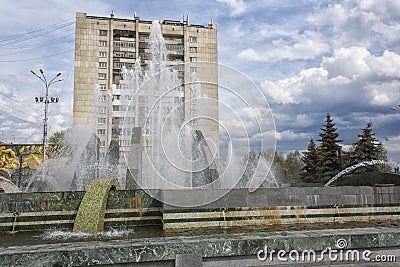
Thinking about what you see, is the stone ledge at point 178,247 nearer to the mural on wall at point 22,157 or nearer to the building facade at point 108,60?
the mural on wall at point 22,157

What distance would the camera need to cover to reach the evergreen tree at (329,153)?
118ft

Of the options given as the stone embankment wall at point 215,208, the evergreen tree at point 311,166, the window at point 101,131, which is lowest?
the stone embankment wall at point 215,208

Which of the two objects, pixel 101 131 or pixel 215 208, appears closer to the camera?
pixel 215 208

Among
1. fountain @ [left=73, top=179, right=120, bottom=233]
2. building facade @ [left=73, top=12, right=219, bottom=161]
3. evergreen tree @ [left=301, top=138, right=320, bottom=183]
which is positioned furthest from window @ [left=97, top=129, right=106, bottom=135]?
fountain @ [left=73, top=179, right=120, bottom=233]

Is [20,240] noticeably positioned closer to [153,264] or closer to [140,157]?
[153,264]

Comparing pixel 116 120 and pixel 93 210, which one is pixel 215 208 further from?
pixel 116 120

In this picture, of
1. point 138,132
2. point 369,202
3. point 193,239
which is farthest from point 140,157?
point 193,239

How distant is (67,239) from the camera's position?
7867mm

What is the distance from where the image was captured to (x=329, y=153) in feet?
119

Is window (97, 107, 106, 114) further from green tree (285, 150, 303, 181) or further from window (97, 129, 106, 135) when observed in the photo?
green tree (285, 150, 303, 181)

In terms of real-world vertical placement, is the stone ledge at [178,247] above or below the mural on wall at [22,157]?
below

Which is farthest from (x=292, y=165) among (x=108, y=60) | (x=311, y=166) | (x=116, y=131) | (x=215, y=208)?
(x=215, y=208)

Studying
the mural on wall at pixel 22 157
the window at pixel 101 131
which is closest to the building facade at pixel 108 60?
the window at pixel 101 131

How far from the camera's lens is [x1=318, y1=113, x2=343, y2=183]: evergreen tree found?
35.9 meters
